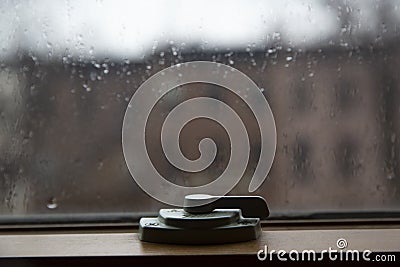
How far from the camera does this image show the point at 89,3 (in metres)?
1.00

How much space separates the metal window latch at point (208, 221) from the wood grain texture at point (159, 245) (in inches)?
0.4

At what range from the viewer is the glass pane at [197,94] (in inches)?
38.3

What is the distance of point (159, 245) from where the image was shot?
867mm

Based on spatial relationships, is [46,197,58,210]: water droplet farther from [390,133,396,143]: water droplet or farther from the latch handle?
[390,133,396,143]: water droplet

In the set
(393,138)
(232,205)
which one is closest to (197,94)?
(232,205)

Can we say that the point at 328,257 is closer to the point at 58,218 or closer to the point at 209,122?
the point at 209,122

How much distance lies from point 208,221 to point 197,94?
22 centimetres

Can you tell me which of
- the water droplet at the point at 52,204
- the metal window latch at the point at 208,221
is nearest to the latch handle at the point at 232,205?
the metal window latch at the point at 208,221

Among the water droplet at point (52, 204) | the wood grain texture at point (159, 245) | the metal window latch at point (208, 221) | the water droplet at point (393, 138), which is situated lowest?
the wood grain texture at point (159, 245)

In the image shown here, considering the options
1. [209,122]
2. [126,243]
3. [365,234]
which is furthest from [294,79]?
[126,243]

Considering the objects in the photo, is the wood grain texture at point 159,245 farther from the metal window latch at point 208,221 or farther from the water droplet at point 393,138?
the water droplet at point 393,138

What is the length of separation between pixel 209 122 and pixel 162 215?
6.8 inches

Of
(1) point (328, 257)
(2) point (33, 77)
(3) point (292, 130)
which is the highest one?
(2) point (33, 77)

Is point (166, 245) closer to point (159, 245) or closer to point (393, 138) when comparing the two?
point (159, 245)
